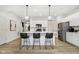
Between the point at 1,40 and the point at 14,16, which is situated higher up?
the point at 14,16

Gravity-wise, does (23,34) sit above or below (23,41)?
above

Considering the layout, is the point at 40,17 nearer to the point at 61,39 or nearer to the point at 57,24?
the point at 57,24

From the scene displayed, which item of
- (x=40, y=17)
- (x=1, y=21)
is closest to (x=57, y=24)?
(x=40, y=17)

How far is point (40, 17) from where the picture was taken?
36.7 feet

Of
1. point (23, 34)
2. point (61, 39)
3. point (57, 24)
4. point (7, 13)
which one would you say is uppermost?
point (7, 13)
